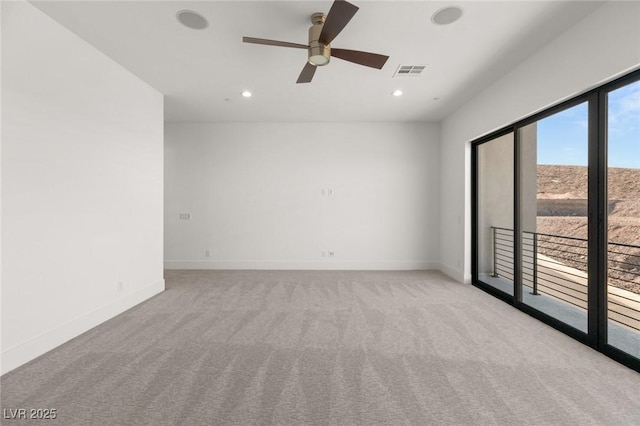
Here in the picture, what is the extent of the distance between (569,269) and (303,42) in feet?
16.4

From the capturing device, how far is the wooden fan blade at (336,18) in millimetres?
1798

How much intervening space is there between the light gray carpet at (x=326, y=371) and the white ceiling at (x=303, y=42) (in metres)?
2.96

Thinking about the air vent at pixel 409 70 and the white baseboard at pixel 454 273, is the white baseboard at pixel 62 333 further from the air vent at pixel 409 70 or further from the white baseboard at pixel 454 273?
the white baseboard at pixel 454 273

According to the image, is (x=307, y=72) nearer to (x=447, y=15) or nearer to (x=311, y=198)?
(x=447, y=15)

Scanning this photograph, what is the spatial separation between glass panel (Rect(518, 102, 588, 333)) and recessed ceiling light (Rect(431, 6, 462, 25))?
158 cm

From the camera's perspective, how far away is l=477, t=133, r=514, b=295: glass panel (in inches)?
177

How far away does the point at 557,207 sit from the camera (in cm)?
375

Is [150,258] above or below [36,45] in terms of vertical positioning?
below

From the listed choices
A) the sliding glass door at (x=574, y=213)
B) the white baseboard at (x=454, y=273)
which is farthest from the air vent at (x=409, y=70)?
the white baseboard at (x=454, y=273)

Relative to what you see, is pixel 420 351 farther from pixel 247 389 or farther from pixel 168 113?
pixel 168 113

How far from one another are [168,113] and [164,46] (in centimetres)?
245

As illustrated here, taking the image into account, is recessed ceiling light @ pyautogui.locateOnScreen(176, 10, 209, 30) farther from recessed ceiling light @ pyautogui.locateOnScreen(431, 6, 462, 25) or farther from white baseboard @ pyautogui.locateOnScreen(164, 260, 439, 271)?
white baseboard @ pyautogui.locateOnScreen(164, 260, 439, 271)

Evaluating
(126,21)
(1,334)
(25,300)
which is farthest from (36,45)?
(1,334)

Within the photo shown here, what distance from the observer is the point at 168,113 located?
4945 mm
